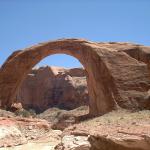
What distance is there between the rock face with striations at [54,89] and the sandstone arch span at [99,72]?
1870 cm

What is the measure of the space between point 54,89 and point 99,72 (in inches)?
925

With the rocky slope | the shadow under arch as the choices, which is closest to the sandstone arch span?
the shadow under arch

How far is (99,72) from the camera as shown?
19.8m

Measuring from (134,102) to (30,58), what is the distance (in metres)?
7.83

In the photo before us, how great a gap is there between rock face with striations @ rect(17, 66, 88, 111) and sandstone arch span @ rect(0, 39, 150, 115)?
1870 cm

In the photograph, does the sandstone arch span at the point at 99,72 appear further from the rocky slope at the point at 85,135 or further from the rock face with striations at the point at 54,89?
the rock face with striations at the point at 54,89

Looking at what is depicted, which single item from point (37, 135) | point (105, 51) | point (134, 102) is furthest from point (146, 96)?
point (37, 135)

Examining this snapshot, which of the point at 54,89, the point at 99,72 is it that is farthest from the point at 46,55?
the point at 54,89

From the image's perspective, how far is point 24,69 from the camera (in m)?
22.2

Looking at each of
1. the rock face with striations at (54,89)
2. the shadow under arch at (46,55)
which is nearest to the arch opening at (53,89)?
the rock face with striations at (54,89)

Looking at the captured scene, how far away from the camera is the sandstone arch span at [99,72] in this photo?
1864 cm

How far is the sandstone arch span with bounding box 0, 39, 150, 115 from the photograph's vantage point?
18.6 metres

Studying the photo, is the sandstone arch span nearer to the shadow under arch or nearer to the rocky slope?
the shadow under arch

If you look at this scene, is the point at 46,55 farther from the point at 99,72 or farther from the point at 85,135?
the point at 85,135
